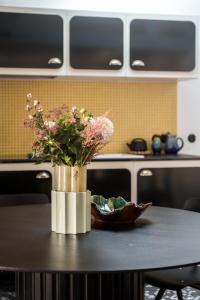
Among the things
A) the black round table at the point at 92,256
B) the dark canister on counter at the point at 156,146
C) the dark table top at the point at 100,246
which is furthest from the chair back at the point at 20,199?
the dark canister on counter at the point at 156,146

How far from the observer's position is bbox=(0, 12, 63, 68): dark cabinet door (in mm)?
4035

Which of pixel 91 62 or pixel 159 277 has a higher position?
pixel 91 62

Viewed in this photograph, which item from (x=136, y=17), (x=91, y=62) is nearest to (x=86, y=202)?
(x=91, y=62)

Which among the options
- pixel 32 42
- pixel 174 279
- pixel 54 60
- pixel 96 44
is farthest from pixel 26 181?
pixel 174 279

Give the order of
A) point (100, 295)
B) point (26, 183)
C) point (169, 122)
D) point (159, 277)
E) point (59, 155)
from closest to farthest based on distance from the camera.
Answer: point (100, 295) < point (59, 155) < point (159, 277) < point (26, 183) < point (169, 122)

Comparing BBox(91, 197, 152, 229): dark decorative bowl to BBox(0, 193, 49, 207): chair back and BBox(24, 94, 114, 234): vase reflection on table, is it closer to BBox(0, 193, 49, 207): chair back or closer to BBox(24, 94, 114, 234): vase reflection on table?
BBox(24, 94, 114, 234): vase reflection on table

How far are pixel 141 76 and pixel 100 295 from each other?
268cm

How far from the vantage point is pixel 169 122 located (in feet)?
16.0

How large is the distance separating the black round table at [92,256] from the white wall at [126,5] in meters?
2.55

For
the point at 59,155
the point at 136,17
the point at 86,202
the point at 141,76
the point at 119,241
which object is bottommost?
the point at 119,241

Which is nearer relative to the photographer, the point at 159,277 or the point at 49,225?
the point at 49,225

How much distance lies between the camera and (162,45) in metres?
4.38

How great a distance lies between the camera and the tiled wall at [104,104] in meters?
4.48

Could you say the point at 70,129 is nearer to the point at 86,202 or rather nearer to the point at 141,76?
the point at 86,202
